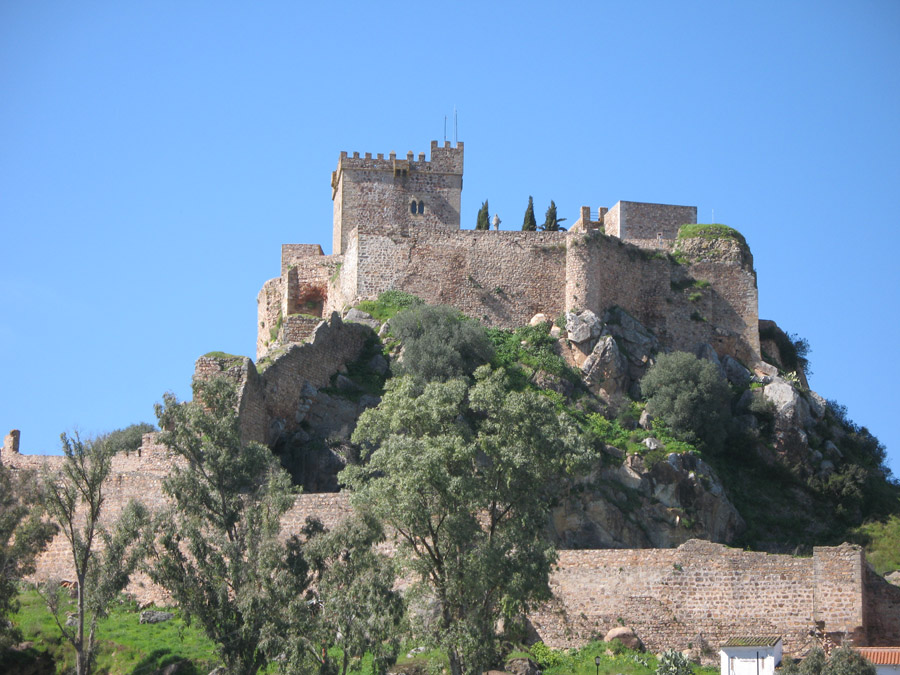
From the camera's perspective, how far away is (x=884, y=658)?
3531 centimetres

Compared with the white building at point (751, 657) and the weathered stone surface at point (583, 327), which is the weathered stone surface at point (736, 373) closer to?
the weathered stone surface at point (583, 327)

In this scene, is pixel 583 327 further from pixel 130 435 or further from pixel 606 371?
pixel 130 435

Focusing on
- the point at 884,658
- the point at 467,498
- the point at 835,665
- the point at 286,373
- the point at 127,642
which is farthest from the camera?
the point at 286,373

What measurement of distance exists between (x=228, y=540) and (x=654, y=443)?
1867cm

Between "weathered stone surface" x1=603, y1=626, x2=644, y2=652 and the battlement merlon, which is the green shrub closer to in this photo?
"weathered stone surface" x1=603, y1=626, x2=644, y2=652

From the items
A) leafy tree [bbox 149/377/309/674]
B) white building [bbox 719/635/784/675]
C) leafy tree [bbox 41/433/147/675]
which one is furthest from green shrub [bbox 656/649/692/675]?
leafy tree [bbox 41/433/147/675]

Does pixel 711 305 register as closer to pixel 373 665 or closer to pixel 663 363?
pixel 663 363

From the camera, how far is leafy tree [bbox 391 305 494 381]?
51656 mm

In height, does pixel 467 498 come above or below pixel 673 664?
above

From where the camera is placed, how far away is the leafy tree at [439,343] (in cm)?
5166

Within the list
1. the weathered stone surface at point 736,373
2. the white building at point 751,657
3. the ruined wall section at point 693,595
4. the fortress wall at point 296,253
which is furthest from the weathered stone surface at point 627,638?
the fortress wall at point 296,253

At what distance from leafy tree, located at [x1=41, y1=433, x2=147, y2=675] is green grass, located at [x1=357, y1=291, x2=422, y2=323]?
17.9 m

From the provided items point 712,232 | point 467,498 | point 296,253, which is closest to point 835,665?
point 467,498

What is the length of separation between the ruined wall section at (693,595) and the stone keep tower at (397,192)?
86.7 feet
